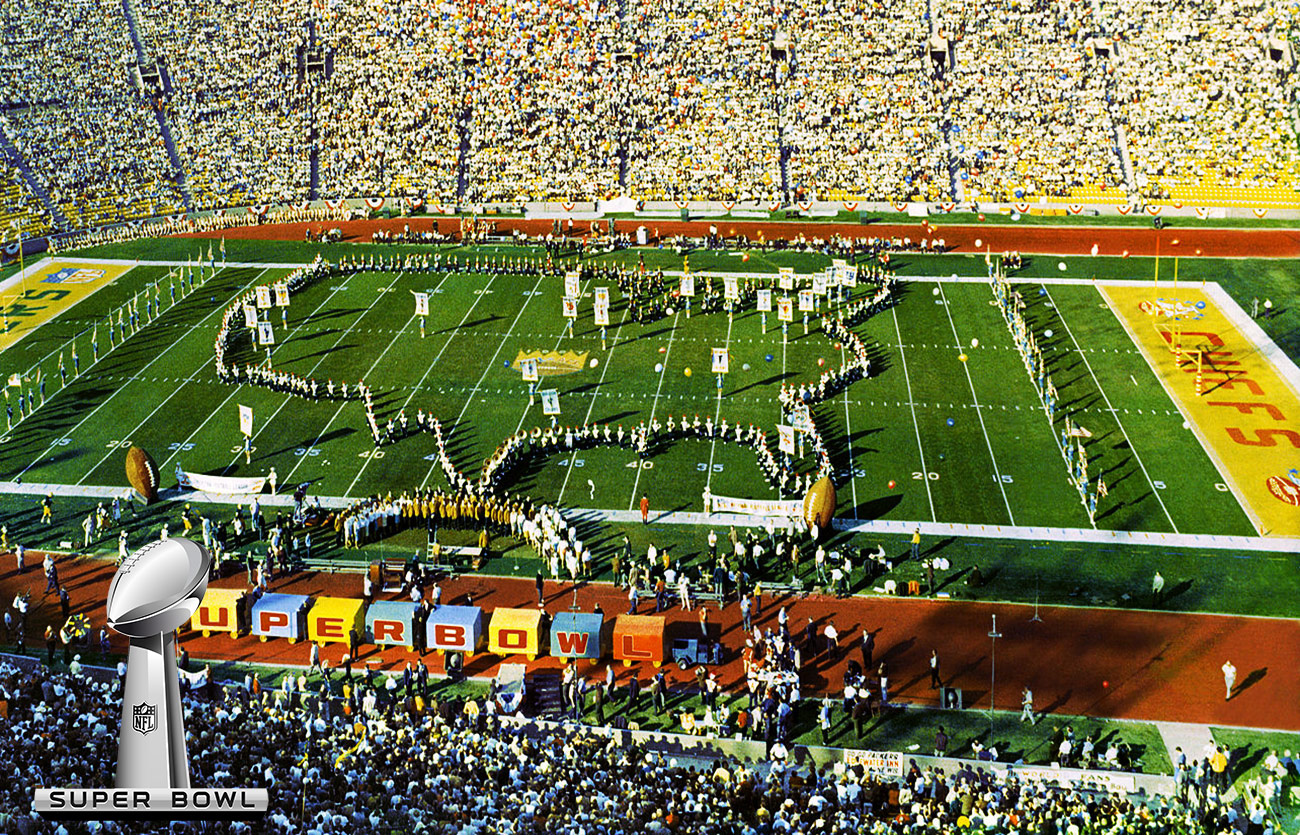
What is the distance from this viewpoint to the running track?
2822cm

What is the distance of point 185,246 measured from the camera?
215 ft

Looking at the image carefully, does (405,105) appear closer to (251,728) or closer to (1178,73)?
(1178,73)

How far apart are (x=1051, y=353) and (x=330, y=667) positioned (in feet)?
98.9

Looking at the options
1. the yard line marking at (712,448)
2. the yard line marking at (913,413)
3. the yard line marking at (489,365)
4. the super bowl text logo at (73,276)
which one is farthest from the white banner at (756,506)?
the super bowl text logo at (73,276)

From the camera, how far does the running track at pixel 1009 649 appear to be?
28219 millimetres

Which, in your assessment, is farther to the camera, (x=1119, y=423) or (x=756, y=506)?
(x=1119, y=423)

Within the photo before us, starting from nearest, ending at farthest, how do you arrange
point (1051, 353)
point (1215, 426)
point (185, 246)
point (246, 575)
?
point (246, 575)
point (1215, 426)
point (1051, 353)
point (185, 246)

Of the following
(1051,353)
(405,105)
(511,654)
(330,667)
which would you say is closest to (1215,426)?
(1051,353)

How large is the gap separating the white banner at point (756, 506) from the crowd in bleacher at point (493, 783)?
1105 centimetres

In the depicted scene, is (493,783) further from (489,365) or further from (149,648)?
(489,365)

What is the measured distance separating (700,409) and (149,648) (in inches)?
1492

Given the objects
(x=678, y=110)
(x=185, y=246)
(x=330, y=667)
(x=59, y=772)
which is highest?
(x=678, y=110)

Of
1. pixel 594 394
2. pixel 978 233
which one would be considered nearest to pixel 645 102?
pixel 978 233

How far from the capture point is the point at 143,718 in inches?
249
